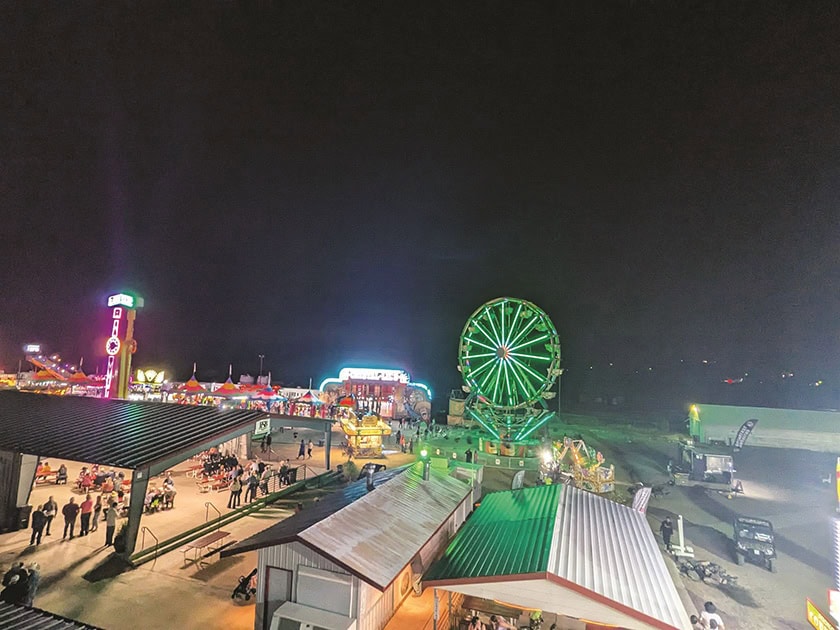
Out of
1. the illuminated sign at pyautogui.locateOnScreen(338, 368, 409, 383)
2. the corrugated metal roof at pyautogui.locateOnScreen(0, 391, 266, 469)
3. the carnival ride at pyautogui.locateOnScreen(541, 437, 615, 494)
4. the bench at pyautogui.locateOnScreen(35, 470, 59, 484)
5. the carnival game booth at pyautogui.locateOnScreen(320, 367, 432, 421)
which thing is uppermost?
the illuminated sign at pyautogui.locateOnScreen(338, 368, 409, 383)

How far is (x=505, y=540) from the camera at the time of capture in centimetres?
949

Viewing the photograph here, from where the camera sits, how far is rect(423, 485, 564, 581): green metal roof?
319 inches

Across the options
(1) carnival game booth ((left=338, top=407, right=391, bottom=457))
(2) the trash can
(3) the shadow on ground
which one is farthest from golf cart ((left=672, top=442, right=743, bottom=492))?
(2) the trash can

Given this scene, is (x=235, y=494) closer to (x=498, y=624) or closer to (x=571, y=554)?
(x=498, y=624)

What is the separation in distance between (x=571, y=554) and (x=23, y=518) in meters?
19.0

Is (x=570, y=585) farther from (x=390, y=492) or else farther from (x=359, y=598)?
(x=390, y=492)

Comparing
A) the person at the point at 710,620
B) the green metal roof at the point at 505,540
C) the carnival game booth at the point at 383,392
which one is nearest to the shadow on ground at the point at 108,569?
the green metal roof at the point at 505,540

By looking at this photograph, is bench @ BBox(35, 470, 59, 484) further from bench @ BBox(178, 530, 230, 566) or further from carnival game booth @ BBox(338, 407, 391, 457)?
carnival game booth @ BBox(338, 407, 391, 457)

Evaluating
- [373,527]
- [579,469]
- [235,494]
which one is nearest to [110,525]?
[235,494]

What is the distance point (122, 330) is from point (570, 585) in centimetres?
4377

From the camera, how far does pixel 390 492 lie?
39.9ft

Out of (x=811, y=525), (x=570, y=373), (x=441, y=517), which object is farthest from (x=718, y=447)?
(x=570, y=373)

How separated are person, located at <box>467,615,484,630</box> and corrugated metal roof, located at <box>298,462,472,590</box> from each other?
77.7 inches

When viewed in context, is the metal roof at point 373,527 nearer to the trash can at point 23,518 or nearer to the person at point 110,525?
the person at point 110,525
